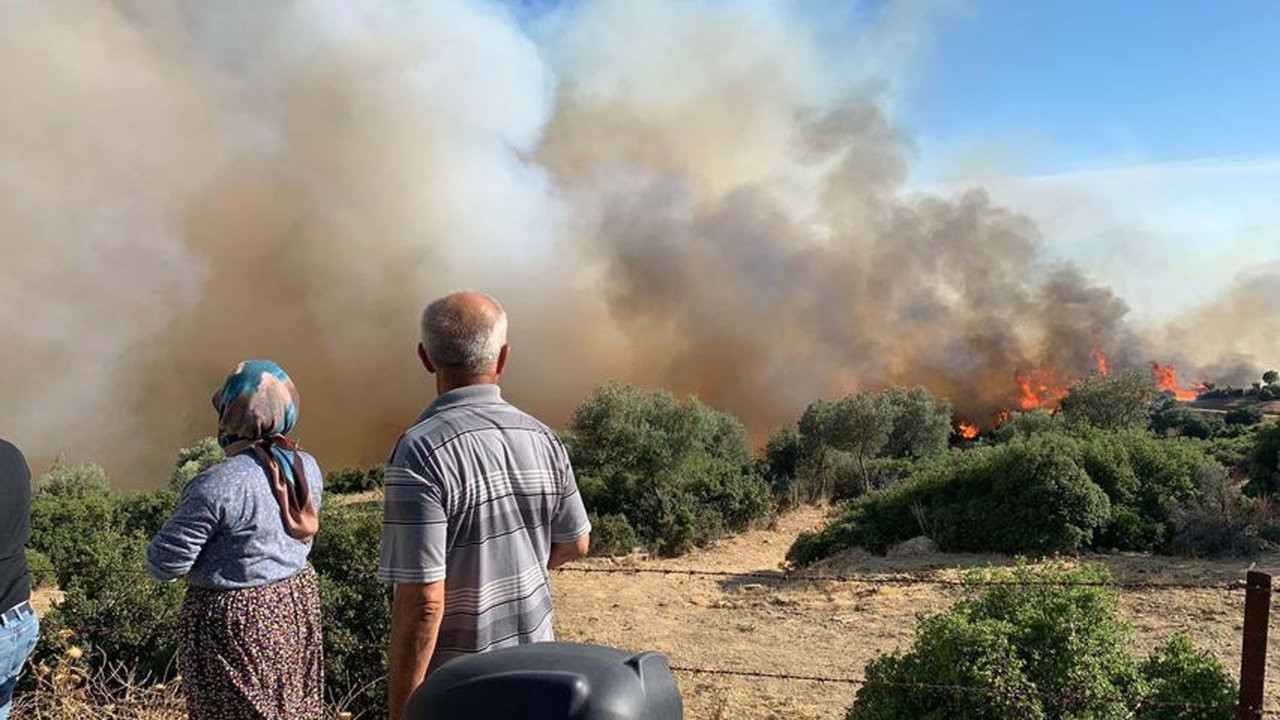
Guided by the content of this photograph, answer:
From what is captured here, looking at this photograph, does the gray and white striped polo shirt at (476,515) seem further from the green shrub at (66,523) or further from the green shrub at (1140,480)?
the green shrub at (66,523)

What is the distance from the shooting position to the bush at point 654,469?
14719 millimetres

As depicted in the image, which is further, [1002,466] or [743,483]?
[743,483]

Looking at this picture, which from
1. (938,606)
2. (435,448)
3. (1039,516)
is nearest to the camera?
(435,448)

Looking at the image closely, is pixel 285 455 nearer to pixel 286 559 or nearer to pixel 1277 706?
pixel 286 559

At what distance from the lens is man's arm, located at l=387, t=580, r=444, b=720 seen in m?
1.72

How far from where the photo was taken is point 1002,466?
11.8m

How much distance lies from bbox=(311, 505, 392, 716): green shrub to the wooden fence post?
157 inches

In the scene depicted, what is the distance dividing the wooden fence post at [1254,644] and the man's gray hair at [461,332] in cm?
250

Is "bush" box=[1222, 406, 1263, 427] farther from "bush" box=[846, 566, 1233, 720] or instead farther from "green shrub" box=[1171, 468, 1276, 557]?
"bush" box=[846, 566, 1233, 720]

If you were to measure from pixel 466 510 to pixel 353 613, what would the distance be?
157 inches

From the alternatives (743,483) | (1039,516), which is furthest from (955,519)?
(743,483)

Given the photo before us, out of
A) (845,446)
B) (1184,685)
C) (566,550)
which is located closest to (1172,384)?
(845,446)

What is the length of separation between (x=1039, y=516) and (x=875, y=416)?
8272 millimetres

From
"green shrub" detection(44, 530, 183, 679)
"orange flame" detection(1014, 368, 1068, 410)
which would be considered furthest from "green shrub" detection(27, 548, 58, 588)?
"orange flame" detection(1014, 368, 1068, 410)
